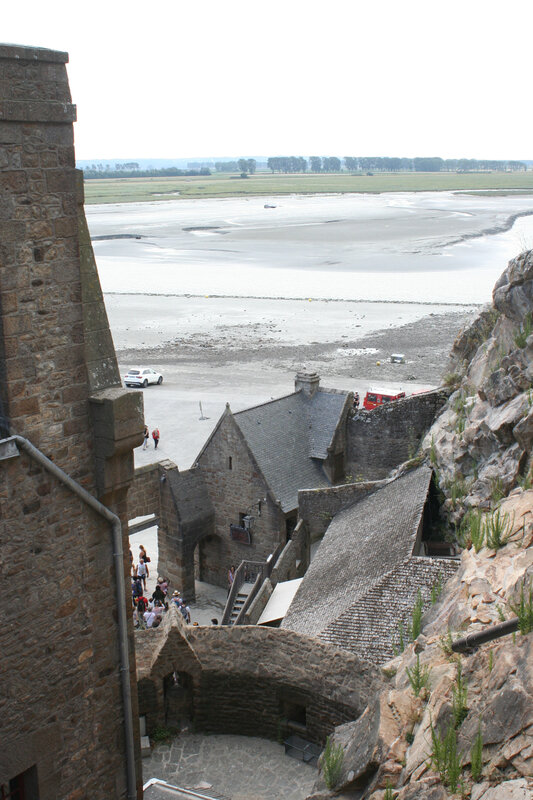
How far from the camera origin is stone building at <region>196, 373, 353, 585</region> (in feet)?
82.4

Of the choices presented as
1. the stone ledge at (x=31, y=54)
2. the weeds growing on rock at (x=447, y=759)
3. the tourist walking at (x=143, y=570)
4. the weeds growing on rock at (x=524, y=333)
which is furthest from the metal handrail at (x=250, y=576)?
the stone ledge at (x=31, y=54)

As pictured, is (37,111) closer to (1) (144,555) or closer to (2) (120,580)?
(2) (120,580)

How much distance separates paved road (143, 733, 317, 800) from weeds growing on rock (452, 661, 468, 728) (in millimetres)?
5716

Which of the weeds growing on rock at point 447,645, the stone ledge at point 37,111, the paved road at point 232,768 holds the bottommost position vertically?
the paved road at point 232,768

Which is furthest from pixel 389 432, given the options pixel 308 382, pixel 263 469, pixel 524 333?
pixel 524 333

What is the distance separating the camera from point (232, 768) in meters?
14.3

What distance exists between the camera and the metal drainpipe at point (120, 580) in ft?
31.2

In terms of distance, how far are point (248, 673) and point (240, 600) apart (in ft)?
26.1

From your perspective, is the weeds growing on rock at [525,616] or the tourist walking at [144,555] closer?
the weeds growing on rock at [525,616]

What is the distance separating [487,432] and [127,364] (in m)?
40.5

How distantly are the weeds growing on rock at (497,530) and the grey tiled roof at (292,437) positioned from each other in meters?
13.5

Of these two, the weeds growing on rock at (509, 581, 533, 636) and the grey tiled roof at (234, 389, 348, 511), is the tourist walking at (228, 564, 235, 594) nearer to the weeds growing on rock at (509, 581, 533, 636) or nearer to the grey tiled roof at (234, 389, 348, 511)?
the grey tiled roof at (234, 389, 348, 511)

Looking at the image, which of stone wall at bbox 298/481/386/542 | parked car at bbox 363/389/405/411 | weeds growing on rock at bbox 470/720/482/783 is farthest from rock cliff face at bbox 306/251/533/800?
parked car at bbox 363/389/405/411

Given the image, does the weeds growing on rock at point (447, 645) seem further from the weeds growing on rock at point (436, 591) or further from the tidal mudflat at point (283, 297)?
the tidal mudflat at point (283, 297)
